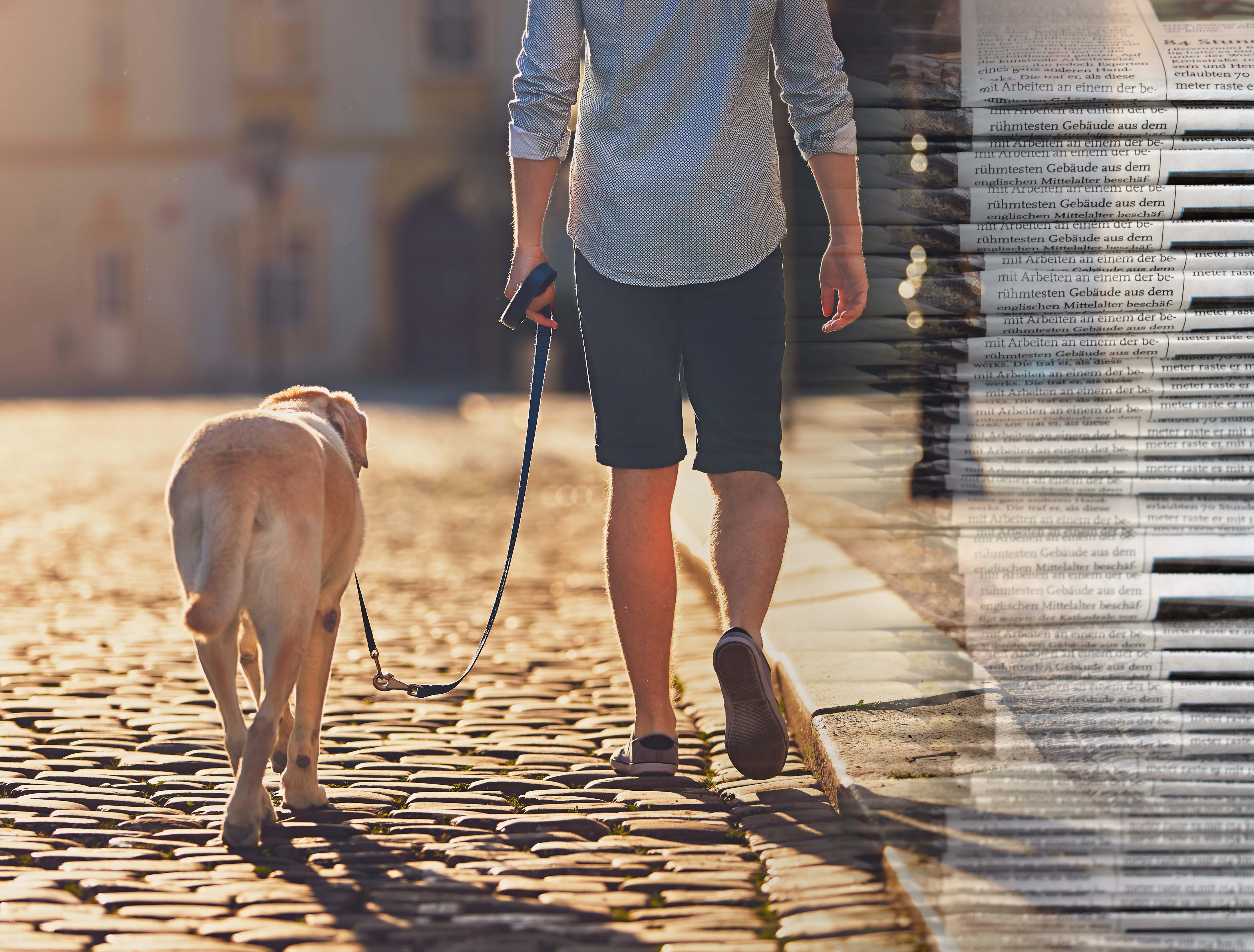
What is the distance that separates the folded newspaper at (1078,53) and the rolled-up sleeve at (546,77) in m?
0.81

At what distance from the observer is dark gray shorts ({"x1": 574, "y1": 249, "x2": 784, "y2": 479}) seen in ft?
12.5

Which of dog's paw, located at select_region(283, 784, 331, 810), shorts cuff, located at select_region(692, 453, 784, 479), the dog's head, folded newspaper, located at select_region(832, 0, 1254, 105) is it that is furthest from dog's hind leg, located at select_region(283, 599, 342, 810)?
folded newspaper, located at select_region(832, 0, 1254, 105)

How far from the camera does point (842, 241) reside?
3.91 metres

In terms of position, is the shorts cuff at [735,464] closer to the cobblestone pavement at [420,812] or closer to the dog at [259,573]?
the cobblestone pavement at [420,812]

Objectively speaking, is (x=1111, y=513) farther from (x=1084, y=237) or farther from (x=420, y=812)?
(x=420, y=812)

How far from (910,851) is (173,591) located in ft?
16.8

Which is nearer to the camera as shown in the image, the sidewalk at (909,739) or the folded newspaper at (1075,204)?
the sidewalk at (909,739)

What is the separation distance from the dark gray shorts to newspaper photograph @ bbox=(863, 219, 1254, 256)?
1.27ft

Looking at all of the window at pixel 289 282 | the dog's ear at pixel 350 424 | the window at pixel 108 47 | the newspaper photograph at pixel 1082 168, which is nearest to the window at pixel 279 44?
the window at pixel 108 47

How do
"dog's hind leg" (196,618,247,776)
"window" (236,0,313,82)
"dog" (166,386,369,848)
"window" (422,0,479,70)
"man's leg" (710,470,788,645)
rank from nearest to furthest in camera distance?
"dog" (166,386,369,848)
"dog's hind leg" (196,618,247,776)
"man's leg" (710,470,788,645)
"window" (422,0,479,70)
"window" (236,0,313,82)

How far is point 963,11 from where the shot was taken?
143 inches

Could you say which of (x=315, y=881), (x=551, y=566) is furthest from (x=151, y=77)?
(x=315, y=881)

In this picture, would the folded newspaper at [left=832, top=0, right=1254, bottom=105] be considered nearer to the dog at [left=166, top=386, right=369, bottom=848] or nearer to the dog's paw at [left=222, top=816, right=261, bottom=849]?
the dog at [left=166, top=386, right=369, bottom=848]

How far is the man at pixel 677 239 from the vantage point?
373 cm
